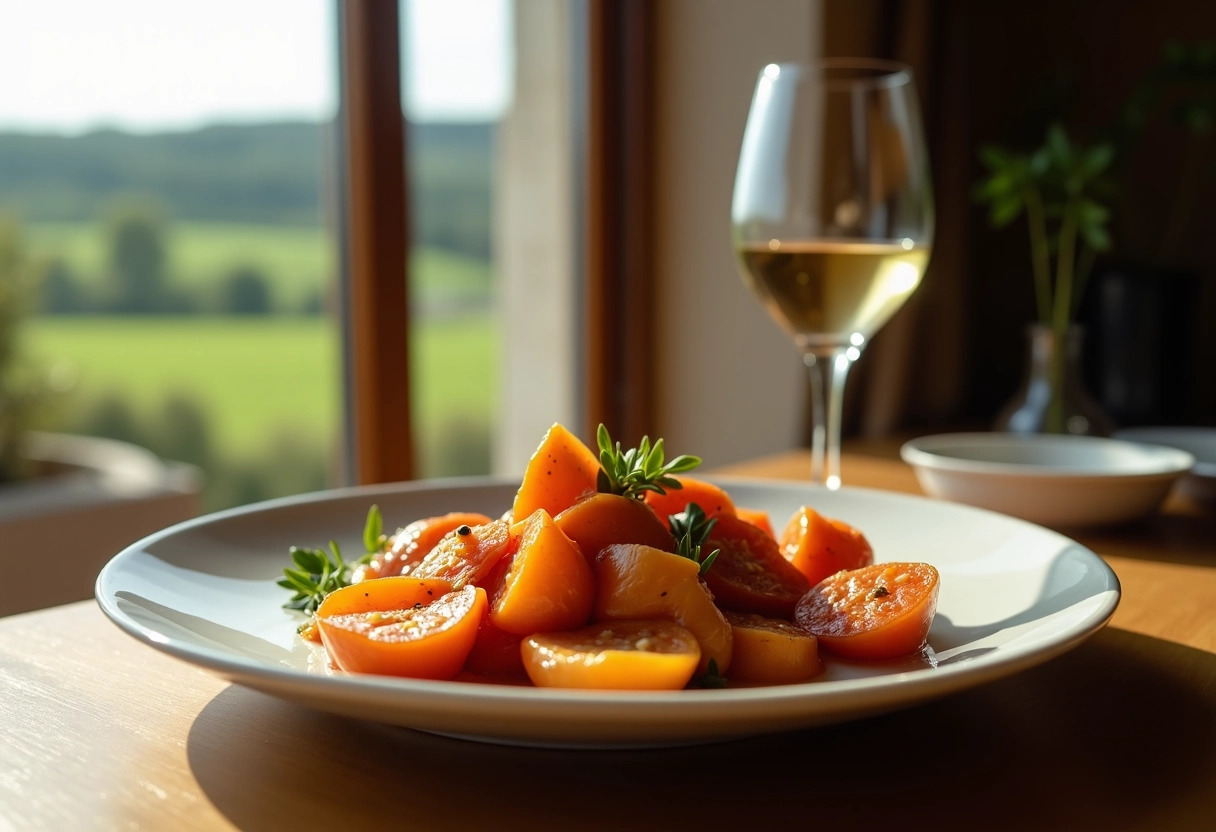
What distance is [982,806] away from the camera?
472 millimetres

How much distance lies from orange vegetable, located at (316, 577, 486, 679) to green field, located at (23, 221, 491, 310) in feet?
5.36

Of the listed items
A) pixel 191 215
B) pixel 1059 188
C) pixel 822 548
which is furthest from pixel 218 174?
pixel 822 548

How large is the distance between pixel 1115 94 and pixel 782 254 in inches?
83.3

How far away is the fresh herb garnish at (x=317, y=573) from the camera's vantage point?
638 millimetres

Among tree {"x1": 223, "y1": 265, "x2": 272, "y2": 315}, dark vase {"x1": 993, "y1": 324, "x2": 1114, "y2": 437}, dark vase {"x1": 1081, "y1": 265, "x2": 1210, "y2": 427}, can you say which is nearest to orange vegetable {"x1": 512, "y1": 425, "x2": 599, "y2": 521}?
dark vase {"x1": 993, "y1": 324, "x2": 1114, "y2": 437}

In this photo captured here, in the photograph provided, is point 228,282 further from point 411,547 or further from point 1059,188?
point 411,547

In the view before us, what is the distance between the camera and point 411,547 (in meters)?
0.65

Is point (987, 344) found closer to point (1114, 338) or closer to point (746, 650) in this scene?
point (1114, 338)

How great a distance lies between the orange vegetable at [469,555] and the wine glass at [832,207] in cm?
47

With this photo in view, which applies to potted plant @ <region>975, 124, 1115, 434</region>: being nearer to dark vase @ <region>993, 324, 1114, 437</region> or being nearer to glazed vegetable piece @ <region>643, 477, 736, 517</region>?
dark vase @ <region>993, 324, 1114, 437</region>

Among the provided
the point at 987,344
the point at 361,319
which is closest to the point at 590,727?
the point at 361,319

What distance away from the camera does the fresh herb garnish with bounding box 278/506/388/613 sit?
25.1 inches

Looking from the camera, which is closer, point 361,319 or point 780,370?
point 361,319

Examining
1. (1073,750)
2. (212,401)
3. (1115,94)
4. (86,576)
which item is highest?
(1115,94)
